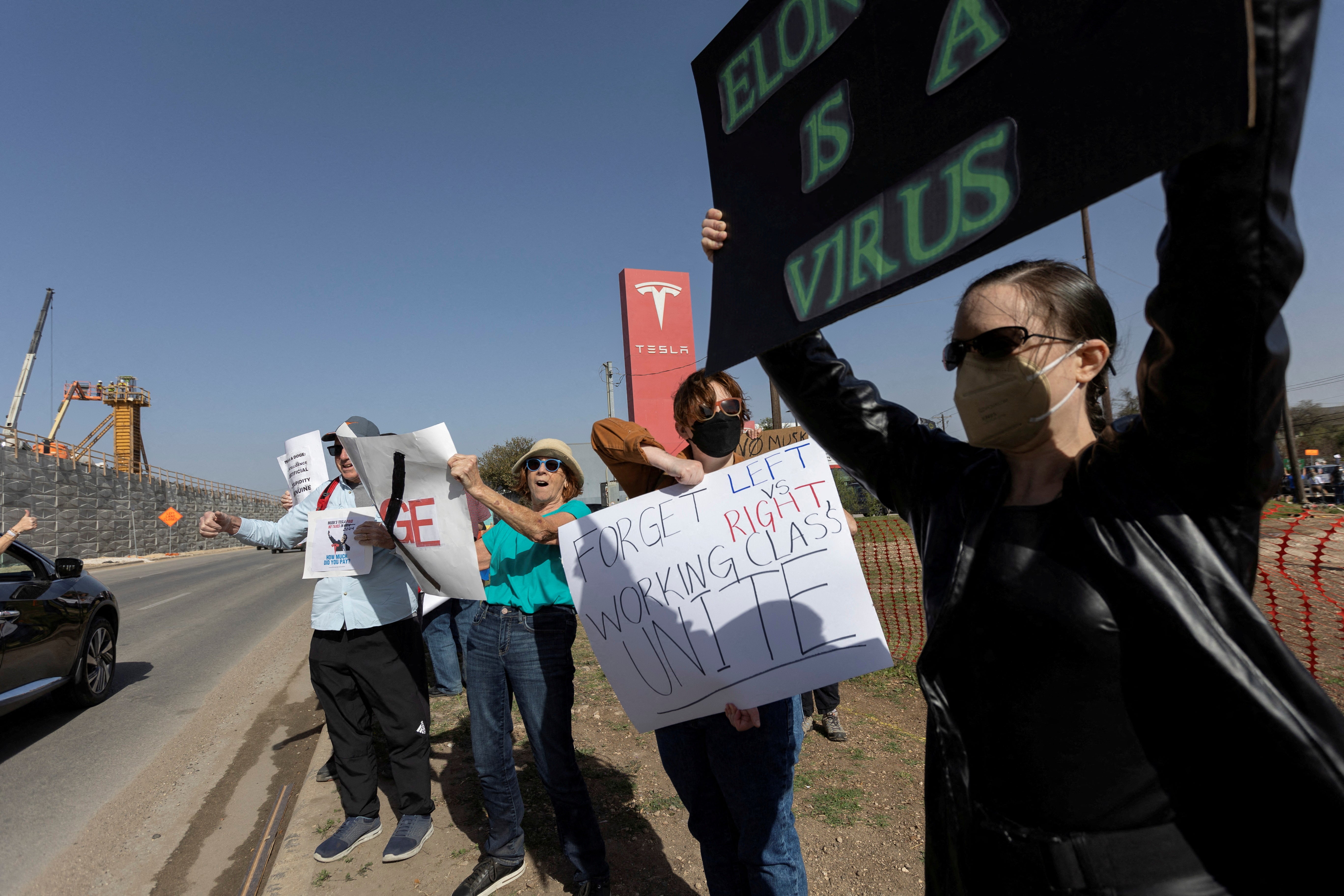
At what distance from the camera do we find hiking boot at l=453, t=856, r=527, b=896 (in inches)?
116

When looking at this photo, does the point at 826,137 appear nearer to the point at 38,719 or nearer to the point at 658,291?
the point at 38,719

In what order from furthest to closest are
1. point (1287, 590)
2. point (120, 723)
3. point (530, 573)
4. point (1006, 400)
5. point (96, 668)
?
point (1287, 590) → point (96, 668) → point (120, 723) → point (530, 573) → point (1006, 400)

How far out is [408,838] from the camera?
337cm

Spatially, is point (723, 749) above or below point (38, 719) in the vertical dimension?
above

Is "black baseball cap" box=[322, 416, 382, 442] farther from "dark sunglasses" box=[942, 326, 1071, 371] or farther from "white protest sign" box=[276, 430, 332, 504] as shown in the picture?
"dark sunglasses" box=[942, 326, 1071, 371]

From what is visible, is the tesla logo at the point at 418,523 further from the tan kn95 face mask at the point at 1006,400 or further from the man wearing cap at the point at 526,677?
the tan kn95 face mask at the point at 1006,400

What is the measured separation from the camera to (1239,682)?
872 mm

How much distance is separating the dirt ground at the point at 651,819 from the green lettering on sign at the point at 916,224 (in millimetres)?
2705

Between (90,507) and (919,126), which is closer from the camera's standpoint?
(919,126)

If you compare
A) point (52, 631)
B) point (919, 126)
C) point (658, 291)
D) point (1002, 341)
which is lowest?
point (52, 631)

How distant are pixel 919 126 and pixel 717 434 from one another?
55.2 inches

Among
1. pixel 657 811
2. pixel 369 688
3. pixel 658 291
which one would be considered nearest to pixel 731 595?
pixel 657 811

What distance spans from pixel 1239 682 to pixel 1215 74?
724 millimetres

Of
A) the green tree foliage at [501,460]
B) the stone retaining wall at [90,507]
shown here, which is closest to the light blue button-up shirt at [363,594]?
the stone retaining wall at [90,507]
